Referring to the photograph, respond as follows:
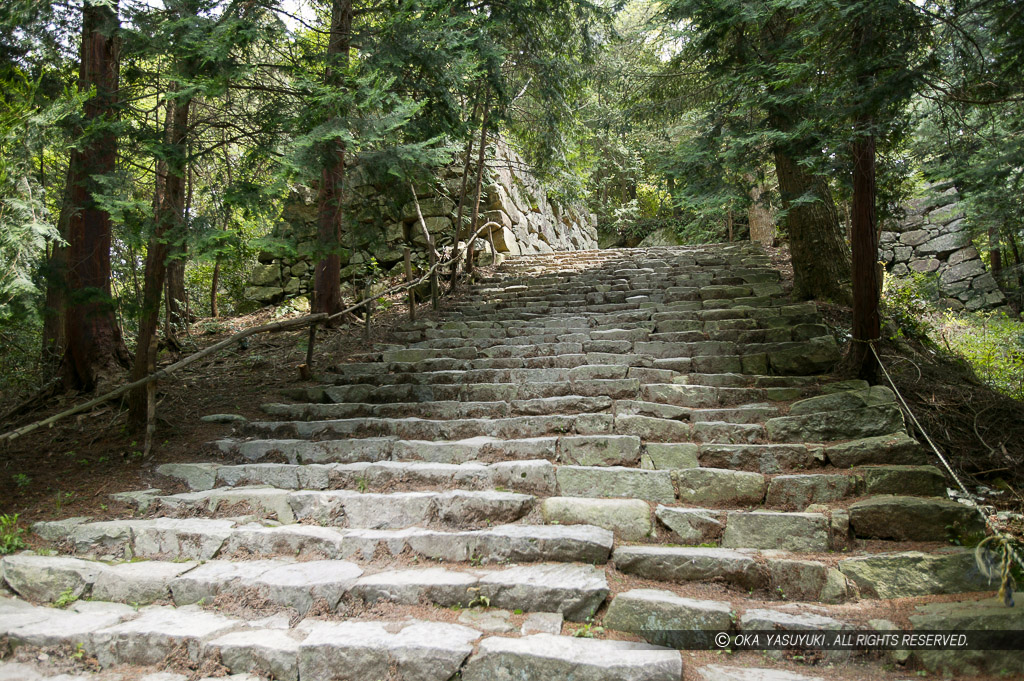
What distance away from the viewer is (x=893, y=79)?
11.7 ft

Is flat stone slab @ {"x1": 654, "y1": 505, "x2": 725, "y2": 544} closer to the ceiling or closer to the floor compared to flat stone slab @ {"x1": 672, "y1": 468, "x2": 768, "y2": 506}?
closer to the floor

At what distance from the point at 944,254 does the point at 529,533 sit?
16.1 meters

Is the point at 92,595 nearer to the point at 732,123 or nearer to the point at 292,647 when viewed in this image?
the point at 292,647

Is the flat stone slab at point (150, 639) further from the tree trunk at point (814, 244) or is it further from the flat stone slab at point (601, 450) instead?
the tree trunk at point (814, 244)

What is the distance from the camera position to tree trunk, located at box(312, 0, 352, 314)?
4.86 meters

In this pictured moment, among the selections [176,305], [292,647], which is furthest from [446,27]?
[176,305]

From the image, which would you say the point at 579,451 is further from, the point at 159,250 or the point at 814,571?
the point at 159,250

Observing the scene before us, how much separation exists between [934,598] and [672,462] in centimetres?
163

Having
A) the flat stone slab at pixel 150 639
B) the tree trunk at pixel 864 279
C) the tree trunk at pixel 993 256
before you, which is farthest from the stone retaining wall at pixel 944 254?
the flat stone slab at pixel 150 639

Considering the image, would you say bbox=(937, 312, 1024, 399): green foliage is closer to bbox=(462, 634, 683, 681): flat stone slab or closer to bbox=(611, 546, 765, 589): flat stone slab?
bbox=(611, 546, 765, 589): flat stone slab

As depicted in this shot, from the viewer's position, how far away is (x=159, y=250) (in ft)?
15.8

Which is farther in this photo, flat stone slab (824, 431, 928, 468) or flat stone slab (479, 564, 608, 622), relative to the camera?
flat stone slab (824, 431, 928, 468)

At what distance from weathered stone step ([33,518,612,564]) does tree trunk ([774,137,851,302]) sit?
503 cm

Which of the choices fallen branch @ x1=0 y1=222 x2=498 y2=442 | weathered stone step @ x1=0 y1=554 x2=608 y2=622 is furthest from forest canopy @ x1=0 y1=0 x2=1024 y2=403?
weathered stone step @ x1=0 y1=554 x2=608 y2=622
